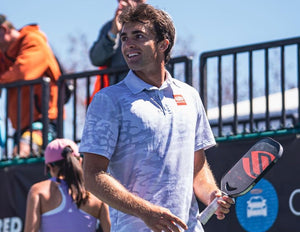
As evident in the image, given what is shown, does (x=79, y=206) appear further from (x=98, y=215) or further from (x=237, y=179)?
(x=237, y=179)

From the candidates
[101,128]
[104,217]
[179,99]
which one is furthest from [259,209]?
[101,128]

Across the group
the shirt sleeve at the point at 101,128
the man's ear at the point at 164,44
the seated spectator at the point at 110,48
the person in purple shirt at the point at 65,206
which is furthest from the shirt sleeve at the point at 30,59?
the shirt sleeve at the point at 101,128

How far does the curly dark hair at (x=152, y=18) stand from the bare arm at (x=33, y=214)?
2490 mm

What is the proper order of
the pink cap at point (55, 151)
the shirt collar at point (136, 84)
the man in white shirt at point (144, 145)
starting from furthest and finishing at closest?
the pink cap at point (55, 151) < the shirt collar at point (136, 84) < the man in white shirt at point (144, 145)

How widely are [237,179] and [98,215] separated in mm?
2704

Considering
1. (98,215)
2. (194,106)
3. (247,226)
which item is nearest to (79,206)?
(98,215)

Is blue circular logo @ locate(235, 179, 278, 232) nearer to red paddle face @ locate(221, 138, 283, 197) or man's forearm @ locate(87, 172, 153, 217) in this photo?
red paddle face @ locate(221, 138, 283, 197)

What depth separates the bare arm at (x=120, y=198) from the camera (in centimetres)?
352

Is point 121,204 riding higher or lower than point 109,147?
lower

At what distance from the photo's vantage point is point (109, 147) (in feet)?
12.2

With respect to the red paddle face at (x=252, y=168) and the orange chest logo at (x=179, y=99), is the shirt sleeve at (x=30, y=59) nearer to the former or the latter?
the orange chest logo at (x=179, y=99)

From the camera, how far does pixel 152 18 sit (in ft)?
13.1

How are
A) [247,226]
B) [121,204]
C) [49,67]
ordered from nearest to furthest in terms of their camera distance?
1. [121,204]
2. [247,226]
3. [49,67]

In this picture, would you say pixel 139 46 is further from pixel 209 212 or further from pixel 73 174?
pixel 73 174
